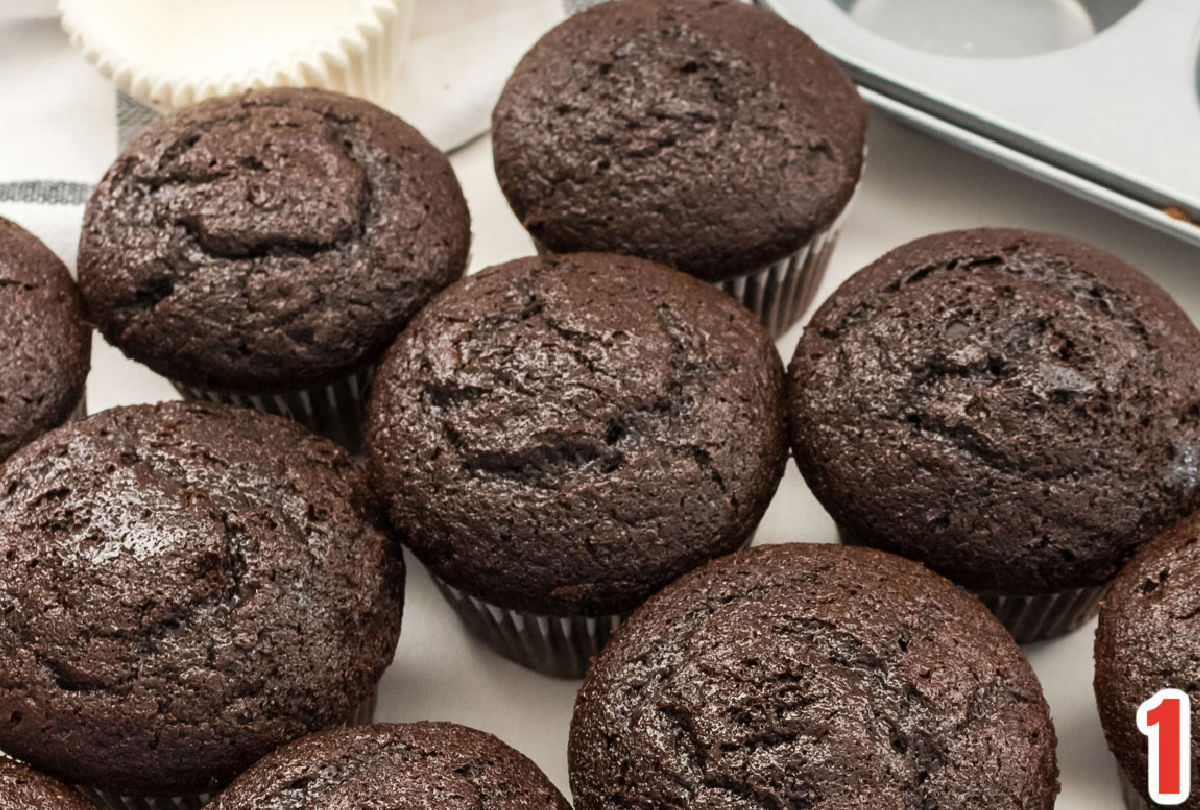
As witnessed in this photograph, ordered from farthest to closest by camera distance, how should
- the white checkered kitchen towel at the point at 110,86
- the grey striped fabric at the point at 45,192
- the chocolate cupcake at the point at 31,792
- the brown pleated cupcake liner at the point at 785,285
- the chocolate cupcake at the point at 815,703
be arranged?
the white checkered kitchen towel at the point at 110,86
the grey striped fabric at the point at 45,192
the brown pleated cupcake liner at the point at 785,285
the chocolate cupcake at the point at 31,792
the chocolate cupcake at the point at 815,703

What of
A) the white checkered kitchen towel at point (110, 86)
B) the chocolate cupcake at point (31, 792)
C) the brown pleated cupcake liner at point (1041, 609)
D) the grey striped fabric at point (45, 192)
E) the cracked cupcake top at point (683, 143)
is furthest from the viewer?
the white checkered kitchen towel at point (110, 86)

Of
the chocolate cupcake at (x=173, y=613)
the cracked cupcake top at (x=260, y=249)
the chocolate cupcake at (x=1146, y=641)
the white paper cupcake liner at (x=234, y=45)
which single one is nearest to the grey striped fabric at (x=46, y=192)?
the white paper cupcake liner at (x=234, y=45)

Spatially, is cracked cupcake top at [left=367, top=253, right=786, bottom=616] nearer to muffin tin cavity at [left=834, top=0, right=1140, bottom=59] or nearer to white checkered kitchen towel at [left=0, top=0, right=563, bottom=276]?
white checkered kitchen towel at [left=0, top=0, right=563, bottom=276]

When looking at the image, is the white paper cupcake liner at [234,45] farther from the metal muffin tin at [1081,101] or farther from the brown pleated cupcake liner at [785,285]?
the brown pleated cupcake liner at [785,285]

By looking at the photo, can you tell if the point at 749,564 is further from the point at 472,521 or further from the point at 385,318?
the point at 385,318

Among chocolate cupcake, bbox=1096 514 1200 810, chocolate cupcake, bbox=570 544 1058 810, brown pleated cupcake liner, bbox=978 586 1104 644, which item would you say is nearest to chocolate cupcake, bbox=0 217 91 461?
chocolate cupcake, bbox=570 544 1058 810

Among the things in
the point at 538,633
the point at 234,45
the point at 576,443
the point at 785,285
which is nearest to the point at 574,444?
the point at 576,443

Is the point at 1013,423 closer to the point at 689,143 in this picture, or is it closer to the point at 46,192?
the point at 689,143
